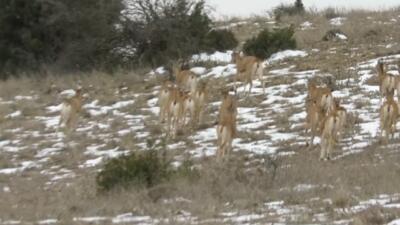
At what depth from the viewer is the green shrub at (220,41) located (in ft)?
90.3

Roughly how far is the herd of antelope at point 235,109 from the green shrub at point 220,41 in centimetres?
662

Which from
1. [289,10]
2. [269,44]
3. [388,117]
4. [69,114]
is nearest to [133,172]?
[388,117]

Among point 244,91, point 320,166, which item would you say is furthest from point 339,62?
point 320,166

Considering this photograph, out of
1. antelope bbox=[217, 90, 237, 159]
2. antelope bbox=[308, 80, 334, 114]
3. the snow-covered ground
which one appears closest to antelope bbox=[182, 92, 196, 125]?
the snow-covered ground

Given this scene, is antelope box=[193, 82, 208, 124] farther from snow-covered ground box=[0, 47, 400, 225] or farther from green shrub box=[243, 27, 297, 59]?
green shrub box=[243, 27, 297, 59]

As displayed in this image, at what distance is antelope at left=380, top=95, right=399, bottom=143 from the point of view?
14.0 meters

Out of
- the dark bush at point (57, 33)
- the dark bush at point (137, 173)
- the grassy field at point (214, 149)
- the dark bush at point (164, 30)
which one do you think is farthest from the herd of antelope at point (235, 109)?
the dark bush at point (57, 33)

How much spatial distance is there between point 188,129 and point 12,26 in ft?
44.1

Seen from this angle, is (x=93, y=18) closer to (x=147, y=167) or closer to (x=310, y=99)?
(x=310, y=99)

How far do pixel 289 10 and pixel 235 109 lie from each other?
23779mm

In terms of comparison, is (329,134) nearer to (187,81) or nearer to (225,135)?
(225,135)

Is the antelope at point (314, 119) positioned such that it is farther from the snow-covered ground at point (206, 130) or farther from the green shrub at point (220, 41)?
the green shrub at point (220, 41)

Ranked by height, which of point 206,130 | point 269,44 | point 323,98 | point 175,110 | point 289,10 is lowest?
point 289,10

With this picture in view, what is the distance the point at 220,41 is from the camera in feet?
91.4
